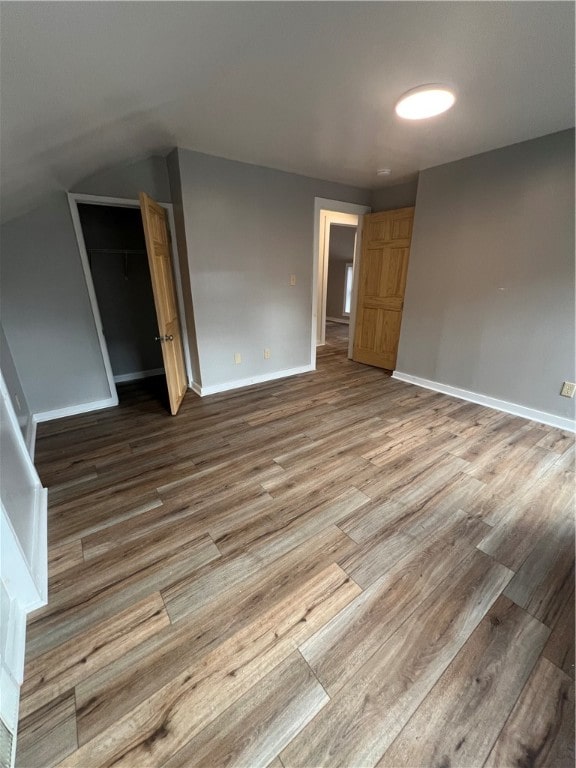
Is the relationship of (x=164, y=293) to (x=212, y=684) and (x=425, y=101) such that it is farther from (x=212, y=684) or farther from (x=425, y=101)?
(x=212, y=684)

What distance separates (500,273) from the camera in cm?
289

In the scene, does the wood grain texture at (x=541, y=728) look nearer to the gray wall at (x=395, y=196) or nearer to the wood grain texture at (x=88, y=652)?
the wood grain texture at (x=88, y=652)

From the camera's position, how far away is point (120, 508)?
185cm

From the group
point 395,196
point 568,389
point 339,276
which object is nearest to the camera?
point 568,389

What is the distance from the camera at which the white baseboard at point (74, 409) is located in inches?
115

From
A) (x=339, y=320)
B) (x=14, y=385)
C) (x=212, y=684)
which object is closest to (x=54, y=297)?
(x=14, y=385)

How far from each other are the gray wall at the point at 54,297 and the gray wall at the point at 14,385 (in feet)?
0.28

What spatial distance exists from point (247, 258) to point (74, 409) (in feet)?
7.96

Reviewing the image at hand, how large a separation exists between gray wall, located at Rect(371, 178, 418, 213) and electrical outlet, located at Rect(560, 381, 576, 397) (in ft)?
8.64

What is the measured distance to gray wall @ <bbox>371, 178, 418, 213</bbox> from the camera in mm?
3678

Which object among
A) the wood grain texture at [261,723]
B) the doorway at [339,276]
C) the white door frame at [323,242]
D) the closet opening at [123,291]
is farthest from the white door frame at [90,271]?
the doorway at [339,276]

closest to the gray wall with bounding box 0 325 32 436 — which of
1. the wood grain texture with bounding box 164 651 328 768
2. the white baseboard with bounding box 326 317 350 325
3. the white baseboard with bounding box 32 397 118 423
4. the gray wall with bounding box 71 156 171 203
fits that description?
the white baseboard with bounding box 32 397 118 423

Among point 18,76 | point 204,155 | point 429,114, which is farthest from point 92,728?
point 204,155

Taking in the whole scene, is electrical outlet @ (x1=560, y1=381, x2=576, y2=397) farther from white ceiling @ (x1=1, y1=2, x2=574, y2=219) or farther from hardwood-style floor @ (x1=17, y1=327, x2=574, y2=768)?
white ceiling @ (x1=1, y1=2, x2=574, y2=219)
